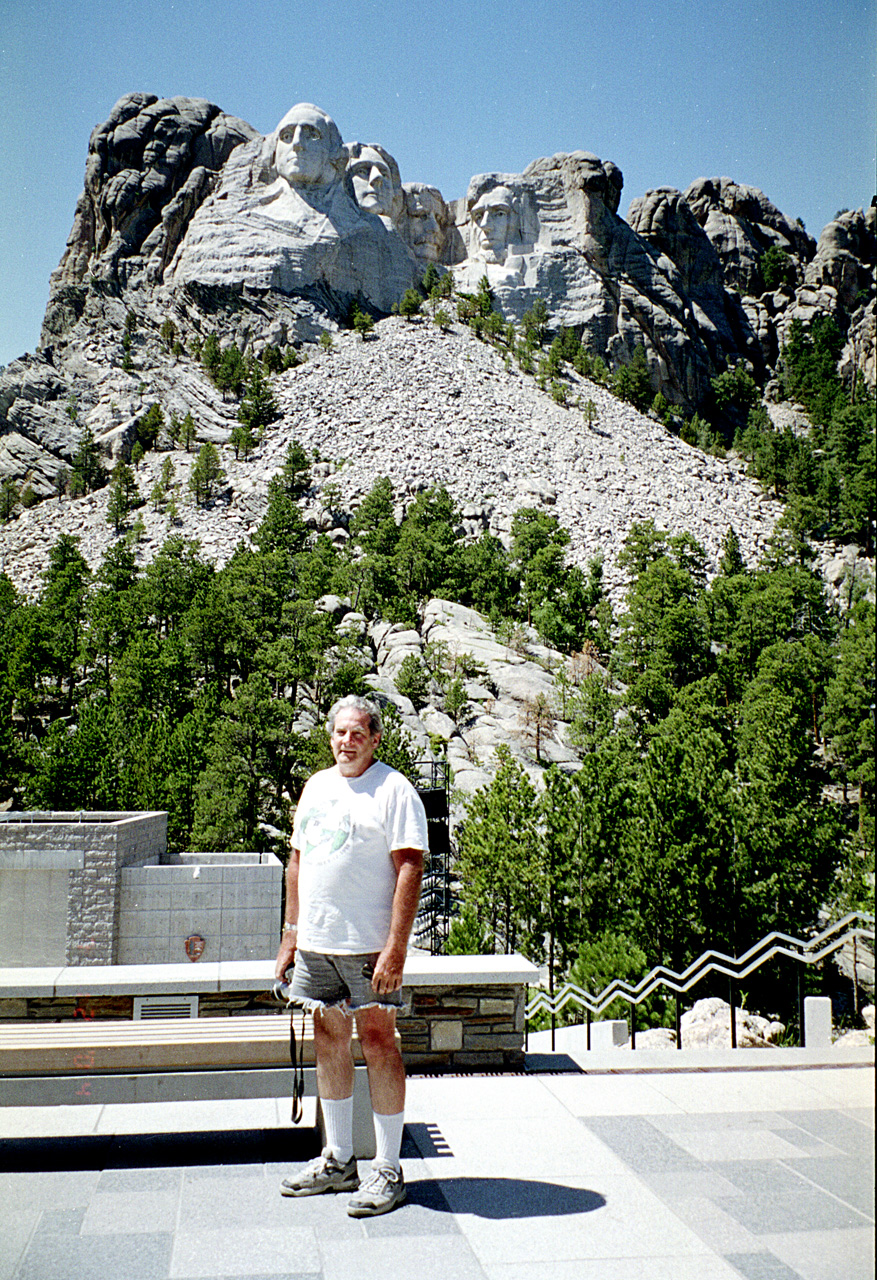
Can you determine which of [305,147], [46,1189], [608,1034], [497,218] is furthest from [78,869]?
[497,218]

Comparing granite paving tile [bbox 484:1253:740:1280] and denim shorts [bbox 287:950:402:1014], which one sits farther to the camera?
denim shorts [bbox 287:950:402:1014]

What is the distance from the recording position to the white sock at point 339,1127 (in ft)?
10.3

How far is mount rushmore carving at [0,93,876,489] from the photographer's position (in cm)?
8175

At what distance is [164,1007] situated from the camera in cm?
445

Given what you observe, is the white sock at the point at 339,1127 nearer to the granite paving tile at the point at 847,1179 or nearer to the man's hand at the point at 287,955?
the man's hand at the point at 287,955

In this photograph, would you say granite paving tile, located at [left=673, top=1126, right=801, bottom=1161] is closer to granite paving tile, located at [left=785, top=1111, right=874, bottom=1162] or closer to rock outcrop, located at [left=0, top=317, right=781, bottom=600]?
granite paving tile, located at [left=785, top=1111, right=874, bottom=1162]

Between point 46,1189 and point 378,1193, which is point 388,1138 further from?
point 46,1189

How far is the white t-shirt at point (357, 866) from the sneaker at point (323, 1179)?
0.70m

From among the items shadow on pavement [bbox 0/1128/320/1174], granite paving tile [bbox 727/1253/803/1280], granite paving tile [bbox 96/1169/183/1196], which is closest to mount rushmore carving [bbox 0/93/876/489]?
shadow on pavement [bbox 0/1128/320/1174]

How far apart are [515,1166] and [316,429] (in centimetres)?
6652

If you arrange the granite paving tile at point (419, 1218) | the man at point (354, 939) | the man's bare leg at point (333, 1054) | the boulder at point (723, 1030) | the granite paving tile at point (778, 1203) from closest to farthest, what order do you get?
the granite paving tile at point (778, 1203), the granite paving tile at point (419, 1218), the man at point (354, 939), the man's bare leg at point (333, 1054), the boulder at point (723, 1030)

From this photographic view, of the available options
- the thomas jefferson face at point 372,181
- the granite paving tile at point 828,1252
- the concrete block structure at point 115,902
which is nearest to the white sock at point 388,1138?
the granite paving tile at point 828,1252

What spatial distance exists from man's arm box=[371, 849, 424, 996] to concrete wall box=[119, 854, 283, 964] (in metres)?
10.4

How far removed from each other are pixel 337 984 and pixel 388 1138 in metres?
0.51
